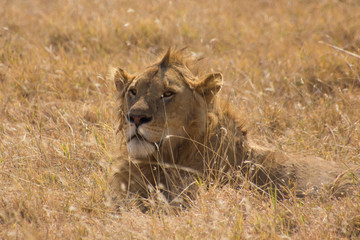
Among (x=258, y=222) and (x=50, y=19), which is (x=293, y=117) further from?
(x=50, y=19)

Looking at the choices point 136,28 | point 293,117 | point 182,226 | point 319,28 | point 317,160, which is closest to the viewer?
point 182,226

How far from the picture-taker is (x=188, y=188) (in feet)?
12.5

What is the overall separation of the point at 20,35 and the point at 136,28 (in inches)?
73.3

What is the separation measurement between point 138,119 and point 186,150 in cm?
52

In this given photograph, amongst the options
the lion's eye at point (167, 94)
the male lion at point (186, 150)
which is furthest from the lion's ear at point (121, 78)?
the lion's eye at point (167, 94)

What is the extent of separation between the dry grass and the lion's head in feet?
1.66

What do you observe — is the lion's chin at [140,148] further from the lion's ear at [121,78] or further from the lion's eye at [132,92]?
the lion's ear at [121,78]

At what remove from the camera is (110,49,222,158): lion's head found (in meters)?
3.66

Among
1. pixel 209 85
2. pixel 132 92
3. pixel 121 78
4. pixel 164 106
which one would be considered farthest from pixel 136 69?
pixel 164 106

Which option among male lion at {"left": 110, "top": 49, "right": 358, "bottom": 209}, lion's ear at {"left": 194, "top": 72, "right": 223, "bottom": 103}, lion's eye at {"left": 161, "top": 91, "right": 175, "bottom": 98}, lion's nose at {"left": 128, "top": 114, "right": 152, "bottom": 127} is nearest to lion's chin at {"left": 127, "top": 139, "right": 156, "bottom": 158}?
male lion at {"left": 110, "top": 49, "right": 358, "bottom": 209}

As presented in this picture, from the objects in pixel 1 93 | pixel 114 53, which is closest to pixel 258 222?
pixel 1 93

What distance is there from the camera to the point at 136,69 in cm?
658

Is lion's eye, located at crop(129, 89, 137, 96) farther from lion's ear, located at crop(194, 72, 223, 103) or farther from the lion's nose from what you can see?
lion's ear, located at crop(194, 72, 223, 103)

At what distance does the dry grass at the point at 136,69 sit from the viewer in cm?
339
